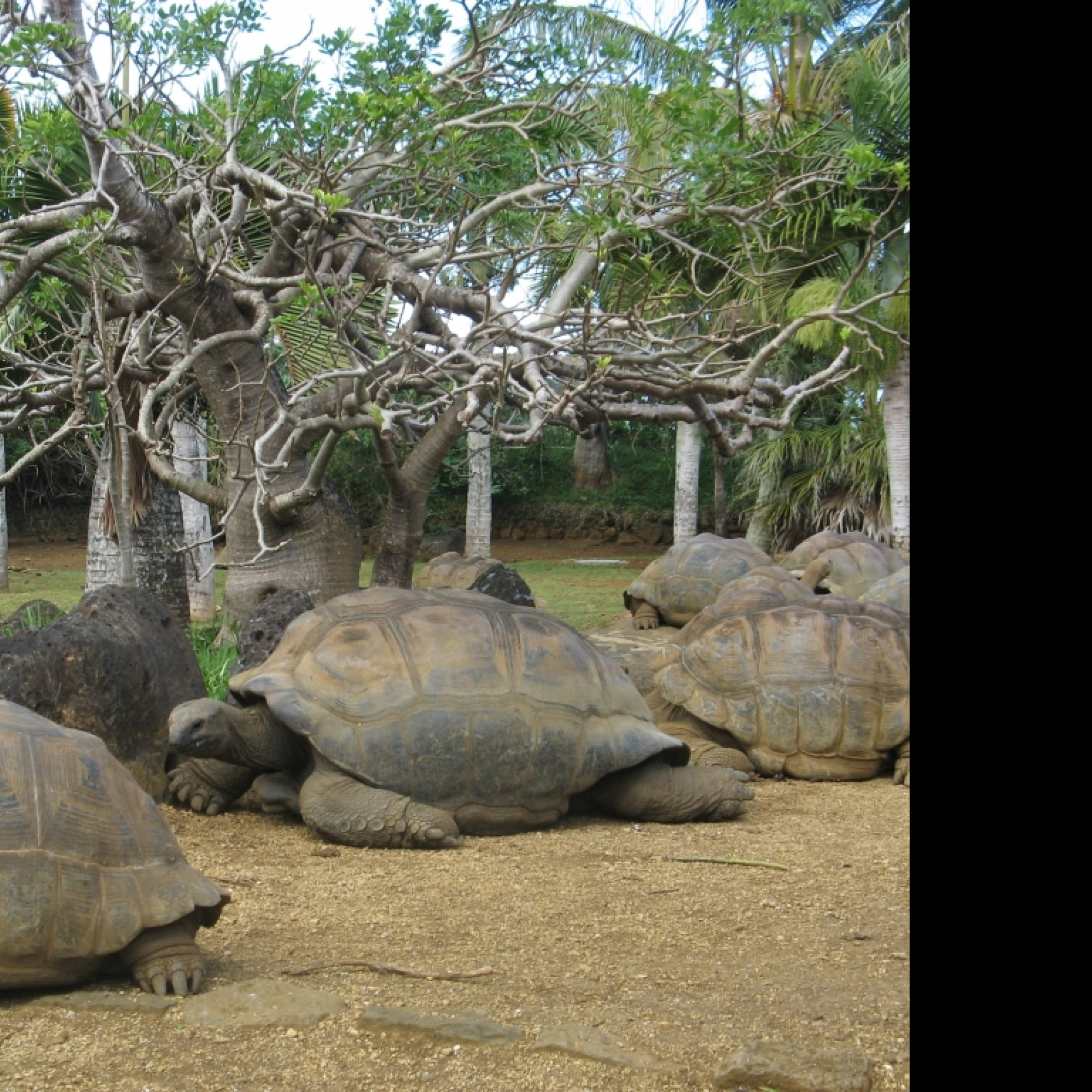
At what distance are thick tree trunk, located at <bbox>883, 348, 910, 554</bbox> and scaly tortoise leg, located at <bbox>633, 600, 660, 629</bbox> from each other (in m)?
4.95

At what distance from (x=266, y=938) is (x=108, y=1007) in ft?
2.18

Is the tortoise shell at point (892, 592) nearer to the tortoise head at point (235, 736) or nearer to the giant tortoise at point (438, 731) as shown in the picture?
the giant tortoise at point (438, 731)

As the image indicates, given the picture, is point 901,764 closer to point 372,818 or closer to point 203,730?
point 372,818

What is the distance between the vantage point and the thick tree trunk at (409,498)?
24.1ft

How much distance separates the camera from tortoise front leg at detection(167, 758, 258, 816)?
4.90m

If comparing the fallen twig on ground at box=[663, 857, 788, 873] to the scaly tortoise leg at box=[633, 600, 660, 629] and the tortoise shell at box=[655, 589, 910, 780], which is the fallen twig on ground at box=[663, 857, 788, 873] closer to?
the tortoise shell at box=[655, 589, 910, 780]

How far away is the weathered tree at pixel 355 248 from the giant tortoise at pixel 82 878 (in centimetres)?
271

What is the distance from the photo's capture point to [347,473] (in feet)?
70.9

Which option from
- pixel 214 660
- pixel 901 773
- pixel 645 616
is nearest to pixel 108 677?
pixel 214 660

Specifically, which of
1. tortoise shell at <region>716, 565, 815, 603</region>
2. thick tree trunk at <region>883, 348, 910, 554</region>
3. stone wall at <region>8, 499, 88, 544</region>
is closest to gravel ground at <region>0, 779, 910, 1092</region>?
tortoise shell at <region>716, 565, 815, 603</region>

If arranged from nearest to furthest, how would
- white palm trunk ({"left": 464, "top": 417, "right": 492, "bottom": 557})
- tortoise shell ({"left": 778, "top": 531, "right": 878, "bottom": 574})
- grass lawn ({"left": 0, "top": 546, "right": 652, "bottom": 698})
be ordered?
grass lawn ({"left": 0, "top": 546, "right": 652, "bottom": 698}) < tortoise shell ({"left": 778, "top": 531, "right": 878, "bottom": 574}) < white palm trunk ({"left": 464, "top": 417, "right": 492, "bottom": 557})

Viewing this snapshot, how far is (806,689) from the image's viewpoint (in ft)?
19.1

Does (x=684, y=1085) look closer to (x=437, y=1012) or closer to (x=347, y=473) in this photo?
(x=437, y=1012)

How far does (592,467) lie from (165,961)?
21.3 metres
